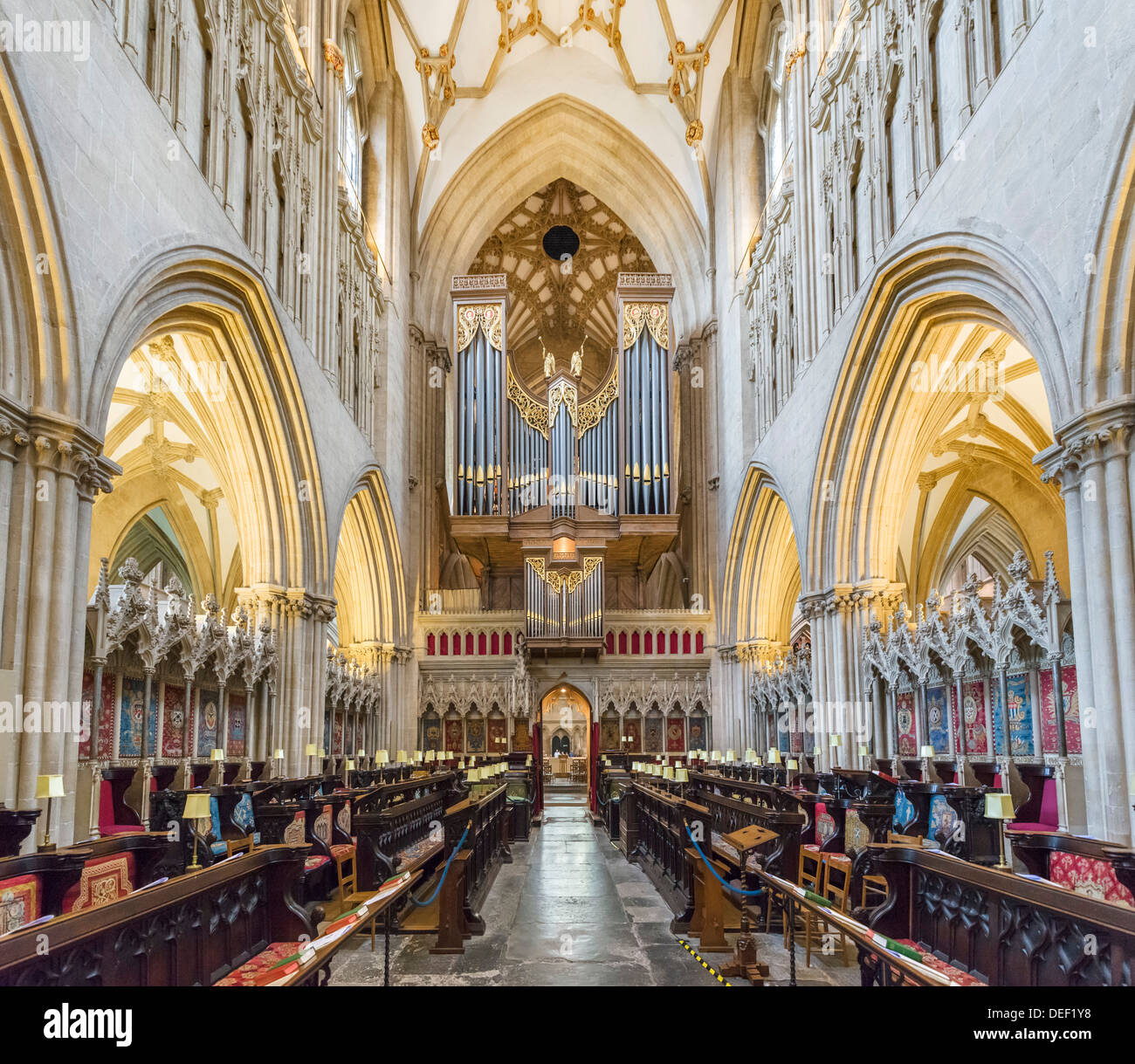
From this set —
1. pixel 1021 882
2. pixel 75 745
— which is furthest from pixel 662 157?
pixel 1021 882

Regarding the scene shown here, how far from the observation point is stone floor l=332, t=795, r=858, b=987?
6148mm

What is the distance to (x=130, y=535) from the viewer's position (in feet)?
70.5

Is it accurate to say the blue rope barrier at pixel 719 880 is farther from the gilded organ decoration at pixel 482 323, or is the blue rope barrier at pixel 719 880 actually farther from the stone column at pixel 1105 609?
the gilded organ decoration at pixel 482 323

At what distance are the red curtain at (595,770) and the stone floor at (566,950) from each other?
948 centimetres

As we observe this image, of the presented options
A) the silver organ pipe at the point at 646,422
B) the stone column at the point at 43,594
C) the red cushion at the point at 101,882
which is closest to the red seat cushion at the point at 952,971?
the red cushion at the point at 101,882

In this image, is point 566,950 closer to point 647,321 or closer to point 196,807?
point 196,807

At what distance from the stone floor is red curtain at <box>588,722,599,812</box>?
9485 millimetres

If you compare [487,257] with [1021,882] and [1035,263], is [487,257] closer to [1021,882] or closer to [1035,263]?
[1035,263]

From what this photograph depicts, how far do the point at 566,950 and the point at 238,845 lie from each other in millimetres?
2873

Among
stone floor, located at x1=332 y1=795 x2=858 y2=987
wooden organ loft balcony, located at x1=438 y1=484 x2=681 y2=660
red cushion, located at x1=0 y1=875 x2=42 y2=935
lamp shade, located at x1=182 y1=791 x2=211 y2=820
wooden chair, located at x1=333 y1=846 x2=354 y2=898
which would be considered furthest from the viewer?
wooden organ loft balcony, located at x1=438 y1=484 x2=681 y2=660

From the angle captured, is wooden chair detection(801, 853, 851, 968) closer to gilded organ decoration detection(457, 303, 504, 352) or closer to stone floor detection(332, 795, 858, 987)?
stone floor detection(332, 795, 858, 987)

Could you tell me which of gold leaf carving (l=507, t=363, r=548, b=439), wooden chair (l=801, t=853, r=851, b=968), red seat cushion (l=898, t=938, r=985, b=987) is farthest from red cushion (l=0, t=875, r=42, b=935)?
gold leaf carving (l=507, t=363, r=548, b=439)

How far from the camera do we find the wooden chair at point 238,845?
7674 mm

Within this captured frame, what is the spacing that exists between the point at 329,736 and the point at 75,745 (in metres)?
9.20
